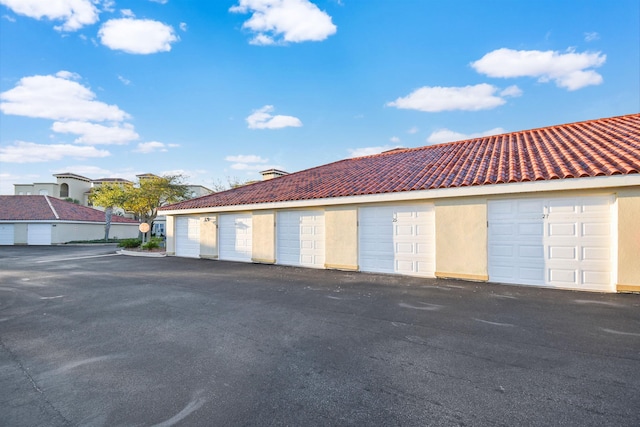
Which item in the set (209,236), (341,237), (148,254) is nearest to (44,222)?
(148,254)

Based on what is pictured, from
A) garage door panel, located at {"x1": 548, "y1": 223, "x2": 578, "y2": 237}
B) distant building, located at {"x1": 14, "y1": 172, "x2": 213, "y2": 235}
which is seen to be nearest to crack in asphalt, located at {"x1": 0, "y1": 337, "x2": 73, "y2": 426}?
garage door panel, located at {"x1": 548, "y1": 223, "x2": 578, "y2": 237}

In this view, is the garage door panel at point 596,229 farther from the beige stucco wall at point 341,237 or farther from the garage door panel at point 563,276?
the beige stucco wall at point 341,237

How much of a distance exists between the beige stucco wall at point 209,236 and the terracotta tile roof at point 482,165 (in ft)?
2.70

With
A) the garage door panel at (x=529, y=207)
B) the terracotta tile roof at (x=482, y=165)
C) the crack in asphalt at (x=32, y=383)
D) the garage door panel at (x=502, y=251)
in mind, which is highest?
the terracotta tile roof at (x=482, y=165)

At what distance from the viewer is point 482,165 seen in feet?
33.9

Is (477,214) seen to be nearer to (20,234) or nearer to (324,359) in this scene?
(324,359)

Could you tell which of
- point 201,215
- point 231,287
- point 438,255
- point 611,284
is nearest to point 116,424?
point 231,287

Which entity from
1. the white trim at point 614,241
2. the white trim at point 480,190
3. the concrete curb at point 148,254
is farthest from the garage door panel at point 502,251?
the concrete curb at point 148,254

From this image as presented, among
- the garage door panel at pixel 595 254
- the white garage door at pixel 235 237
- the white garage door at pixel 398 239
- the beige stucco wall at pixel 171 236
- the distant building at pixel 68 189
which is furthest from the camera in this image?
the distant building at pixel 68 189

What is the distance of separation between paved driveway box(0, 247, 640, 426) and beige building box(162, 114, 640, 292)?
3.54ft

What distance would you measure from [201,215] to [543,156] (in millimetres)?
15009

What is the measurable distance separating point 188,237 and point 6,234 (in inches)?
1051

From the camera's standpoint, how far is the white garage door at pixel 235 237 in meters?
14.2

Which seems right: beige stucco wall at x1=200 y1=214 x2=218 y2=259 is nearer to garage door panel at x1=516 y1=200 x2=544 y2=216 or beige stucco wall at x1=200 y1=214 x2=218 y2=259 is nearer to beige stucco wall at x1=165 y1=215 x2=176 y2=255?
beige stucco wall at x1=165 y1=215 x2=176 y2=255
